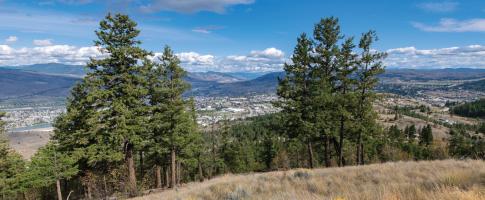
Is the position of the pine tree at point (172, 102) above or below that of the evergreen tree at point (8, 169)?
above

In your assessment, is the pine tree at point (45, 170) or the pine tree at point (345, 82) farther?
the pine tree at point (45, 170)

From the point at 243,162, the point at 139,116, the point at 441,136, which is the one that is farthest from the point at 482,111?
the point at 139,116

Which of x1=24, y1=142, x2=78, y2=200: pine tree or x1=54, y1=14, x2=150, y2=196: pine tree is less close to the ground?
x1=54, y1=14, x2=150, y2=196: pine tree

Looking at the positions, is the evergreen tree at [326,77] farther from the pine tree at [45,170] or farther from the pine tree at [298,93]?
the pine tree at [45,170]

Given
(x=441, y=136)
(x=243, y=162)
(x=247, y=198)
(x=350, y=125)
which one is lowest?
(x=441, y=136)

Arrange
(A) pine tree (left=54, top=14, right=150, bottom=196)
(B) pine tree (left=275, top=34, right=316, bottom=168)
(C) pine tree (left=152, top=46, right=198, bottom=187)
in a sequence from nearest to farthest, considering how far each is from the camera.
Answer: (A) pine tree (left=54, top=14, right=150, bottom=196), (C) pine tree (left=152, top=46, right=198, bottom=187), (B) pine tree (left=275, top=34, right=316, bottom=168)

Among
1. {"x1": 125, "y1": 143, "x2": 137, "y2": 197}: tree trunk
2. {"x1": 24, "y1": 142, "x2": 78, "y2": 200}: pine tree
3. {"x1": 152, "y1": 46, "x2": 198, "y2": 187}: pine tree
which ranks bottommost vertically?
{"x1": 24, "y1": 142, "x2": 78, "y2": 200}: pine tree

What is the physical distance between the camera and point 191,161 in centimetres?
3378

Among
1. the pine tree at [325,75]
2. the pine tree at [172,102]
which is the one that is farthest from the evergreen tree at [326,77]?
the pine tree at [172,102]

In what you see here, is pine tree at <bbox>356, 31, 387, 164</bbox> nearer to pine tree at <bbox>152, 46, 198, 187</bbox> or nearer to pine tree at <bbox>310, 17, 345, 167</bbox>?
pine tree at <bbox>310, 17, 345, 167</bbox>

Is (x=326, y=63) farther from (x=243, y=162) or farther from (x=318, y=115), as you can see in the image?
(x=243, y=162)

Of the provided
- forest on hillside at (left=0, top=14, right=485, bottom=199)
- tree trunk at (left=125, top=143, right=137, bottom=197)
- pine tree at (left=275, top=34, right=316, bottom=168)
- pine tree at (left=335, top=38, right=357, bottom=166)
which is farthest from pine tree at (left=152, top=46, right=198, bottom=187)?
pine tree at (left=335, top=38, right=357, bottom=166)

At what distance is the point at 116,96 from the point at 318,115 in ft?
51.5

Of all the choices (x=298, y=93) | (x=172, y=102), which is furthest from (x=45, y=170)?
(x=298, y=93)
